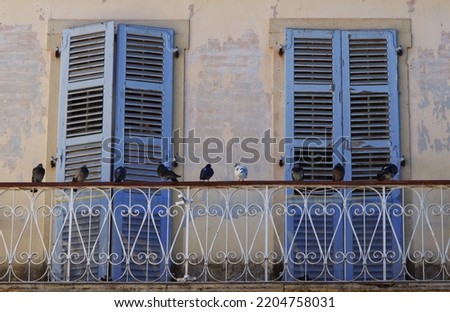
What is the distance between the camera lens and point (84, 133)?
1523cm

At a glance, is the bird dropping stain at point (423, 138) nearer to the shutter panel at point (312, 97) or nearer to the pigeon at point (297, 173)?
the shutter panel at point (312, 97)

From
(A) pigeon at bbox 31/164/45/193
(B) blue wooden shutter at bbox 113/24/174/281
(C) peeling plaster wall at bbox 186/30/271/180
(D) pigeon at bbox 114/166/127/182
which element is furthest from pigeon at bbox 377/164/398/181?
(A) pigeon at bbox 31/164/45/193

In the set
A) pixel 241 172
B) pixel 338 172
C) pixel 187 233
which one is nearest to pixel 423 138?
pixel 338 172

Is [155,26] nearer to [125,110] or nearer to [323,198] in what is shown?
[125,110]

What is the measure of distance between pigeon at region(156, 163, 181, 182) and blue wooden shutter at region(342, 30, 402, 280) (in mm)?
1561

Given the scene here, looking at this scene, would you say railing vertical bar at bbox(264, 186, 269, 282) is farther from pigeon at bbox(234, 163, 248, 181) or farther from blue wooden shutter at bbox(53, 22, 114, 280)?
blue wooden shutter at bbox(53, 22, 114, 280)

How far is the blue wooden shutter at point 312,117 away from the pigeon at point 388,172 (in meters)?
0.53

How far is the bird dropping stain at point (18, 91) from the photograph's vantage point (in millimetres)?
15352

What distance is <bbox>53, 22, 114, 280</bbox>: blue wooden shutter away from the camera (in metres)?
14.6

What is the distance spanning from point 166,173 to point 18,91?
169cm

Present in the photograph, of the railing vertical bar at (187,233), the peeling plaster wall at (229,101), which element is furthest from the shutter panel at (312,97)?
the railing vertical bar at (187,233)

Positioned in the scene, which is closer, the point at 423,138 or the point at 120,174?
the point at 120,174

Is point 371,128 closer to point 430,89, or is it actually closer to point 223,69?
point 430,89
